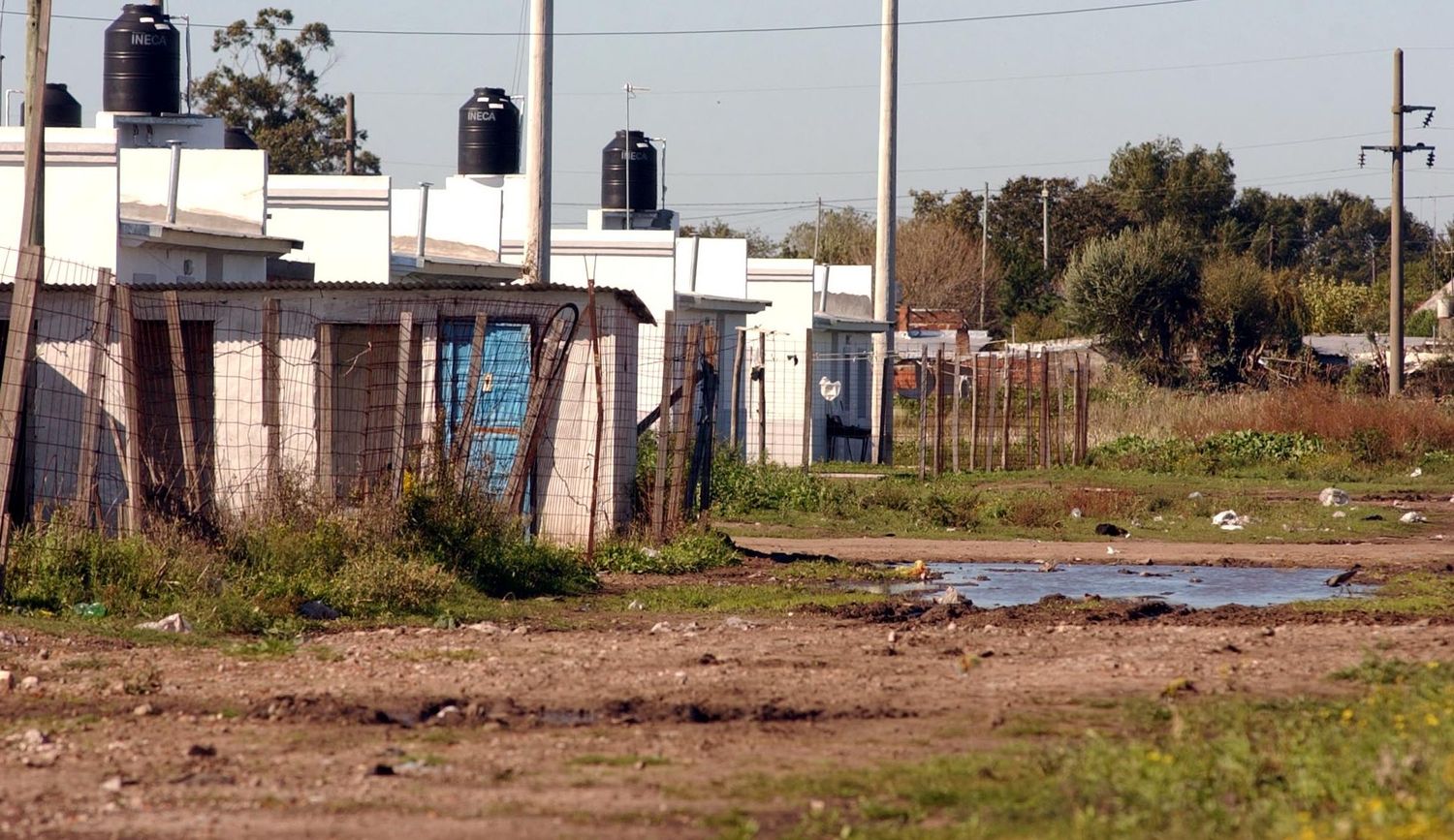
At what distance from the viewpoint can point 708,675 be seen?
8.48 metres

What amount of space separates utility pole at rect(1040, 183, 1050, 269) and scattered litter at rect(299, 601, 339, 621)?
61.9m

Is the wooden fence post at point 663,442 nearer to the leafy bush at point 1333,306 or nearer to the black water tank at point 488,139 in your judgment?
the black water tank at point 488,139

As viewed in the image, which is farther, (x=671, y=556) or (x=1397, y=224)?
(x=1397, y=224)

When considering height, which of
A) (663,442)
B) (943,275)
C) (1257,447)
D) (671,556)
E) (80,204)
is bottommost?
(671,556)

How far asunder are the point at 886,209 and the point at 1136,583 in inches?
641

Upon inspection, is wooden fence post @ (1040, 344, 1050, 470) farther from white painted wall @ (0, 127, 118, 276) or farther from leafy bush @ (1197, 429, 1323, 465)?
white painted wall @ (0, 127, 118, 276)

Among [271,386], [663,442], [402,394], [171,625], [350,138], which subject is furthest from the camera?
[350,138]

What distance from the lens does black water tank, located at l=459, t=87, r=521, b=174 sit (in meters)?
30.1

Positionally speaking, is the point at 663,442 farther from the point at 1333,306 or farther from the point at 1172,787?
the point at 1333,306

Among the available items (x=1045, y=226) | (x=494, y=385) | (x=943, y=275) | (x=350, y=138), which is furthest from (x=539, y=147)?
(x=1045, y=226)

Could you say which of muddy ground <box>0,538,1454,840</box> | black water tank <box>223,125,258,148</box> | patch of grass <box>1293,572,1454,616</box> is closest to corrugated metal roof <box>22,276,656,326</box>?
muddy ground <box>0,538,1454,840</box>

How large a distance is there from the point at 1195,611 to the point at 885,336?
59.5ft

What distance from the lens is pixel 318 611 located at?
11.1 metres

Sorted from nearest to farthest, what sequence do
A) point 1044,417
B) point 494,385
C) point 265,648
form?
point 265,648, point 494,385, point 1044,417
